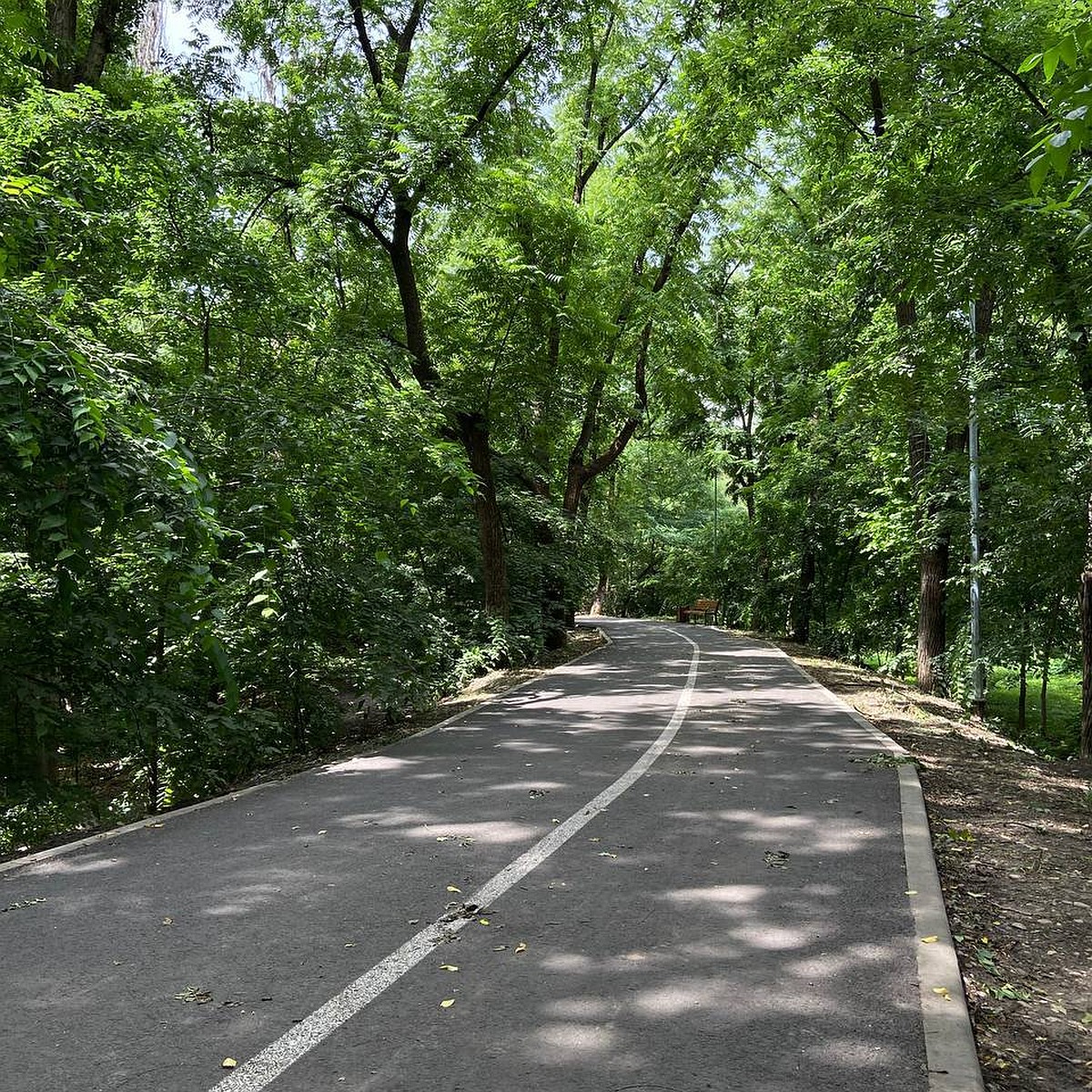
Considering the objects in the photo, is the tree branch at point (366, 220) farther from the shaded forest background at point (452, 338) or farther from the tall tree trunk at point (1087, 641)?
the tall tree trunk at point (1087, 641)

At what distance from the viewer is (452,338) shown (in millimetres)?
17031

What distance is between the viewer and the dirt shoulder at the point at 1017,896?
3.28 meters

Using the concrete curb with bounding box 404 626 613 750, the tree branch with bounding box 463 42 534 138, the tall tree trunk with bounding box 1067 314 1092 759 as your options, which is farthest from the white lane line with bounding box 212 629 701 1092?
the tree branch with bounding box 463 42 534 138

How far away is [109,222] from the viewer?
853cm

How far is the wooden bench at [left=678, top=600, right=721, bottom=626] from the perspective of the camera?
44.8m

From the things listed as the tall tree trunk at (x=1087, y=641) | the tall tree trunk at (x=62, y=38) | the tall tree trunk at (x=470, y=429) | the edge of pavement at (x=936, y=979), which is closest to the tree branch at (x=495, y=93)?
the tall tree trunk at (x=470, y=429)

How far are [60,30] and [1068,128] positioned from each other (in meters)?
11.8

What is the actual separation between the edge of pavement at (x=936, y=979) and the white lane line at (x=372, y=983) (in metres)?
2.09

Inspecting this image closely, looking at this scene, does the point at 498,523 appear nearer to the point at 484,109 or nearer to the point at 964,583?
the point at 484,109

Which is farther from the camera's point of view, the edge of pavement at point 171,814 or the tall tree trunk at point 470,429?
the tall tree trunk at point 470,429

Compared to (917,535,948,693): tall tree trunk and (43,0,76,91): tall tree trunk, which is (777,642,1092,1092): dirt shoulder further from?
(43,0,76,91): tall tree trunk

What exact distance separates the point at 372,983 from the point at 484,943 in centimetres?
60

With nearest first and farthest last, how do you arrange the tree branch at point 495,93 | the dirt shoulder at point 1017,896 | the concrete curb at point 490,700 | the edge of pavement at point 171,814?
the dirt shoulder at point 1017,896
the edge of pavement at point 171,814
the concrete curb at point 490,700
the tree branch at point 495,93

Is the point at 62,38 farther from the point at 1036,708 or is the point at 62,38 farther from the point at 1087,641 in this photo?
the point at 1036,708
